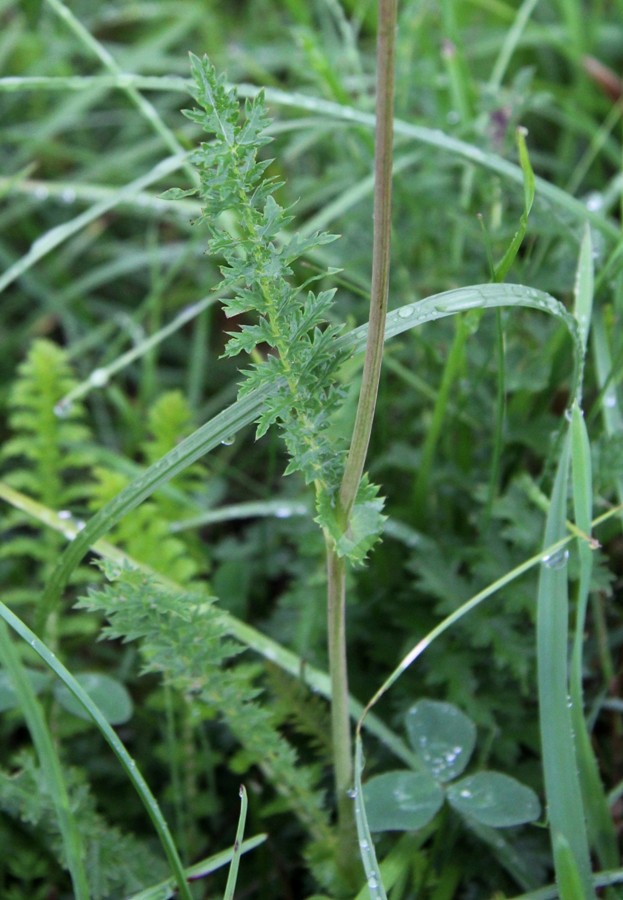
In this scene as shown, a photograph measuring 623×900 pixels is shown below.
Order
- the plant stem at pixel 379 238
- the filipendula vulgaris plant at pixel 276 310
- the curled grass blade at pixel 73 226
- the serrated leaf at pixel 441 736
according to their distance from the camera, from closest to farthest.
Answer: the plant stem at pixel 379 238, the filipendula vulgaris plant at pixel 276 310, the serrated leaf at pixel 441 736, the curled grass blade at pixel 73 226

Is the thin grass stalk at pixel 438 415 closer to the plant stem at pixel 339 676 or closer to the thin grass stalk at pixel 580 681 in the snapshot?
the thin grass stalk at pixel 580 681

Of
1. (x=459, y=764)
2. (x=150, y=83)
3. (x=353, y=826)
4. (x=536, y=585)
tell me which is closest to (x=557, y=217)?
(x=536, y=585)

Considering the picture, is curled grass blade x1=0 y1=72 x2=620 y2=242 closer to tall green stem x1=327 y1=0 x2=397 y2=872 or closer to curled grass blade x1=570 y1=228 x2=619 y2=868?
curled grass blade x1=570 y1=228 x2=619 y2=868

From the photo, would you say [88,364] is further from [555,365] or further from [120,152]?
[555,365]

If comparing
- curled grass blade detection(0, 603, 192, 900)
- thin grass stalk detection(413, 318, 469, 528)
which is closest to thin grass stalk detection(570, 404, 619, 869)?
thin grass stalk detection(413, 318, 469, 528)

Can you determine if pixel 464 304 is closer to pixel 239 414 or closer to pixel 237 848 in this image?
pixel 239 414

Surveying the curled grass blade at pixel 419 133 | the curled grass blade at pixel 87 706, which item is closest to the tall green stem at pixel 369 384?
the curled grass blade at pixel 87 706
